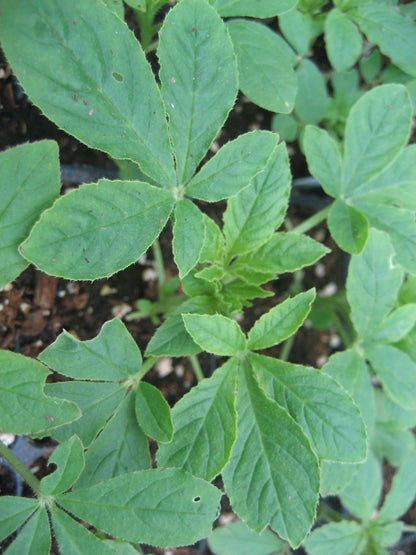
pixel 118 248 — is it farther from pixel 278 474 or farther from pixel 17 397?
pixel 278 474

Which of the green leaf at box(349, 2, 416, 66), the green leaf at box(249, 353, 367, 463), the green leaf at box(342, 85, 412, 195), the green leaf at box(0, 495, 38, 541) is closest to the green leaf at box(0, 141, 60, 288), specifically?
the green leaf at box(0, 495, 38, 541)

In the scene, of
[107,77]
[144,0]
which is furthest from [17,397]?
[144,0]

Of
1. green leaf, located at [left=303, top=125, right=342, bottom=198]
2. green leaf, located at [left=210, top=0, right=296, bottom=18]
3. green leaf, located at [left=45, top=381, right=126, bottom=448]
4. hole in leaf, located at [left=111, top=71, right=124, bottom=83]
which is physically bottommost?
green leaf, located at [left=45, top=381, right=126, bottom=448]

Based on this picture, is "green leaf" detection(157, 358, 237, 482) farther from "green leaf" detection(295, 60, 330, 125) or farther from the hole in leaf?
"green leaf" detection(295, 60, 330, 125)

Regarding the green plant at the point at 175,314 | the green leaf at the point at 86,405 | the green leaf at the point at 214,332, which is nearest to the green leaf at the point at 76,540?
the green plant at the point at 175,314

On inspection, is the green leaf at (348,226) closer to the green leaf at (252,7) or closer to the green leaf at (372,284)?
→ the green leaf at (372,284)
